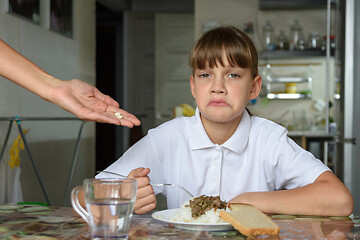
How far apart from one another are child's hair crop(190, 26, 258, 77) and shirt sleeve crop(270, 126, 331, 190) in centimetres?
26

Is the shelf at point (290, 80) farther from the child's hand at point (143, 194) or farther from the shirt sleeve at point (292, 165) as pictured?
the child's hand at point (143, 194)

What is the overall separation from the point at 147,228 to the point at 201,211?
0.38 ft

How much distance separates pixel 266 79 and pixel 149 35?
2176mm

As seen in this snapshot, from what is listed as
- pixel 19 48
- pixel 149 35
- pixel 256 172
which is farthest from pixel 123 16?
pixel 256 172

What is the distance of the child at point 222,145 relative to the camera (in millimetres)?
1336

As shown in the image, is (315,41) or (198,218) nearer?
(198,218)

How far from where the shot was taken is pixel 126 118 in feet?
3.29

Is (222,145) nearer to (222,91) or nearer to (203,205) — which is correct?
(222,91)

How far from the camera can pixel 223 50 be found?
1359 millimetres

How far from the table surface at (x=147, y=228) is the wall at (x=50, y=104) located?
208 centimetres

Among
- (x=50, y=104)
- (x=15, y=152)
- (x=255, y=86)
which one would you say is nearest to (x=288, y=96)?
(x=50, y=104)

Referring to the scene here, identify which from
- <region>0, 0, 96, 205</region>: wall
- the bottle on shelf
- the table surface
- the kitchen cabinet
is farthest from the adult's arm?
the bottle on shelf

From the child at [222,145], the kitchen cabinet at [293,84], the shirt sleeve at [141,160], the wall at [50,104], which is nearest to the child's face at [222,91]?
A: the child at [222,145]

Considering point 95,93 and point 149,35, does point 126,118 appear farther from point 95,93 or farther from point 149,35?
point 149,35
